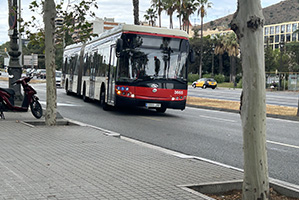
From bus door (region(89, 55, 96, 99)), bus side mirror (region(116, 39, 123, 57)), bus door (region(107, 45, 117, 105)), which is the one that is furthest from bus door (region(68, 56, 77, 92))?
bus side mirror (region(116, 39, 123, 57))

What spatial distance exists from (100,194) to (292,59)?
100640 millimetres

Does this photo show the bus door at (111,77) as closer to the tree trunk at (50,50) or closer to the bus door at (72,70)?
the tree trunk at (50,50)

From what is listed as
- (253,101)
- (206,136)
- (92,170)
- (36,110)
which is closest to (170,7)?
(36,110)

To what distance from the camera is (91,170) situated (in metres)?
6.95

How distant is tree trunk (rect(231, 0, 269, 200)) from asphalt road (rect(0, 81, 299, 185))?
278cm

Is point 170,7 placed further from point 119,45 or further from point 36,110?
point 36,110

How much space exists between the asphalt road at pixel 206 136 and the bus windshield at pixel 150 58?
1.64 metres

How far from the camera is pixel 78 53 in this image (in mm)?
27578

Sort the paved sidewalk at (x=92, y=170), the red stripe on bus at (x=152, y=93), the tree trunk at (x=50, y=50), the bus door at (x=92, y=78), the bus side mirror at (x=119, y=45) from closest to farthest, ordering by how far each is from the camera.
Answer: the paved sidewalk at (x=92, y=170), the tree trunk at (x=50, y=50), the bus side mirror at (x=119, y=45), the red stripe on bus at (x=152, y=93), the bus door at (x=92, y=78)

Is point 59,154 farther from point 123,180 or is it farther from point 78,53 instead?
point 78,53

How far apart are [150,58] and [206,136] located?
5847mm

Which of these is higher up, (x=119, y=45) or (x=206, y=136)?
(x=119, y=45)

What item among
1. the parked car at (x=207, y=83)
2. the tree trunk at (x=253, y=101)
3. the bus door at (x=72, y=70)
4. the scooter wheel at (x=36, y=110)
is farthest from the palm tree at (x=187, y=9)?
the tree trunk at (x=253, y=101)

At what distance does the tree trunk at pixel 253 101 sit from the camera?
5.04 meters
